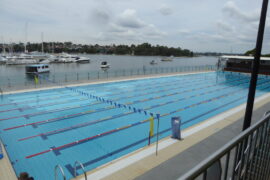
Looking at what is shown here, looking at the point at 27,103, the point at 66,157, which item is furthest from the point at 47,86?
the point at 66,157

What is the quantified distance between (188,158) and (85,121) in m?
6.26

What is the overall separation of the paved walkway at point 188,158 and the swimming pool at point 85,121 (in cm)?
227

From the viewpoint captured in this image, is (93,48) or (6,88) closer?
(6,88)

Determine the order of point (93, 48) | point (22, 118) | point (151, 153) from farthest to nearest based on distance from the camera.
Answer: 1. point (93, 48)
2. point (22, 118)
3. point (151, 153)

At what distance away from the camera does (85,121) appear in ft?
34.3

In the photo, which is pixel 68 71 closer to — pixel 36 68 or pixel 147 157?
pixel 36 68

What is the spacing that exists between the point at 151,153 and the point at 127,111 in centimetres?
572

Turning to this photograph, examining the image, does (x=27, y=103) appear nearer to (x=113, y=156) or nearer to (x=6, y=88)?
(x=6, y=88)

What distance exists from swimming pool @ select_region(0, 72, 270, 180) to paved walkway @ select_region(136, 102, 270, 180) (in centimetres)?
227

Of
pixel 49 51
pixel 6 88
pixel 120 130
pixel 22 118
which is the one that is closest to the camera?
pixel 120 130

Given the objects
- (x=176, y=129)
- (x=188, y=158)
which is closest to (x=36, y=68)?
(x=176, y=129)

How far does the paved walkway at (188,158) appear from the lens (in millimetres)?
5035

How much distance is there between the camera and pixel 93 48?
5891 inches

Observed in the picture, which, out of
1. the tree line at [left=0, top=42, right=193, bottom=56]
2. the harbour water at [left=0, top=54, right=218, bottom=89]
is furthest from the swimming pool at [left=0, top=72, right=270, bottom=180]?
the tree line at [left=0, top=42, right=193, bottom=56]
